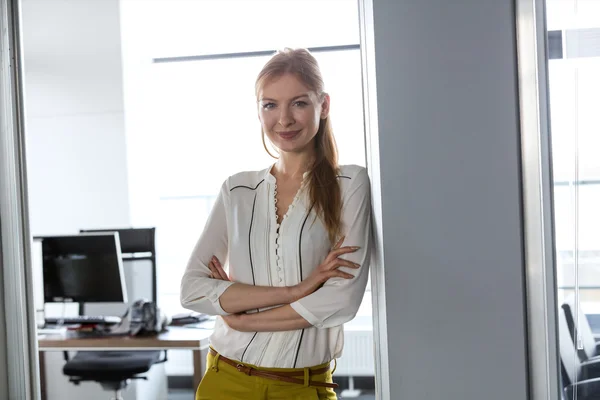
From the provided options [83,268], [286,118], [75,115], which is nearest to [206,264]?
[286,118]

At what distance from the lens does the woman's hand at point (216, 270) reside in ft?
6.49

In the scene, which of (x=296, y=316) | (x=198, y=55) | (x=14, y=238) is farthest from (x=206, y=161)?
(x=296, y=316)

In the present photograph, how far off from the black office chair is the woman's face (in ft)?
7.13

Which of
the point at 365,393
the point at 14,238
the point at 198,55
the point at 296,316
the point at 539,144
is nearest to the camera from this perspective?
the point at 539,144

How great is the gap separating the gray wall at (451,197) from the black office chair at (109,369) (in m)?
2.28

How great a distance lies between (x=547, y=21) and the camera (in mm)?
1586

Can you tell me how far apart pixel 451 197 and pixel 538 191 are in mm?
199

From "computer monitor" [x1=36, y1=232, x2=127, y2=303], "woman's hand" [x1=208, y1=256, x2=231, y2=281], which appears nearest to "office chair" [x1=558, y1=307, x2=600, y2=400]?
"woman's hand" [x1=208, y1=256, x2=231, y2=281]

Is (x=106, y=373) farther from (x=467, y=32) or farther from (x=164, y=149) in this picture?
(x=467, y=32)

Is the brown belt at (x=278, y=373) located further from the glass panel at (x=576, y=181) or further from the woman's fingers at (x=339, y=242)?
the glass panel at (x=576, y=181)

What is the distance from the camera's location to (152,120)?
18.1 feet

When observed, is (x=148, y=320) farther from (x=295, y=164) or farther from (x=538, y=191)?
(x=538, y=191)

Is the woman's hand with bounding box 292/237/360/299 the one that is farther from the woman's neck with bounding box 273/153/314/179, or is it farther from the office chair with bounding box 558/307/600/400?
the office chair with bounding box 558/307/600/400

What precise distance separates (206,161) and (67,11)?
1548mm
